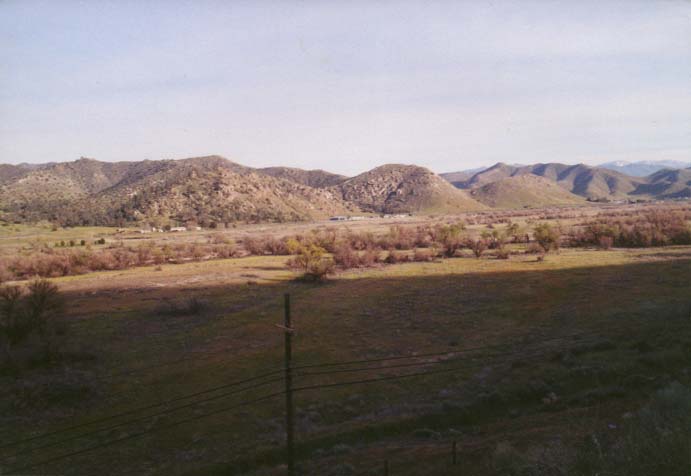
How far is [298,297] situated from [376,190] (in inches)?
6122

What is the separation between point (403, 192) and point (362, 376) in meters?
166

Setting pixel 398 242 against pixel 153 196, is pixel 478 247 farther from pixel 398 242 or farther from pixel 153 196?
pixel 153 196

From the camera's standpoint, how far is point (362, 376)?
1394cm

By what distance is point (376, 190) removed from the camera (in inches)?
7072

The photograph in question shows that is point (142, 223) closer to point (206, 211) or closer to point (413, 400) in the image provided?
point (206, 211)

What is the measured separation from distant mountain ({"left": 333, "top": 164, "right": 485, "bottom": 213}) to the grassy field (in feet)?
453

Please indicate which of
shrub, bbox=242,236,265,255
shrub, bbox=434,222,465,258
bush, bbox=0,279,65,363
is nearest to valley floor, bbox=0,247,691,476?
bush, bbox=0,279,65,363

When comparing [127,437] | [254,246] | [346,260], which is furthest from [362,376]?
[254,246]

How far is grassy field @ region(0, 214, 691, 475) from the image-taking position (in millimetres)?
9625

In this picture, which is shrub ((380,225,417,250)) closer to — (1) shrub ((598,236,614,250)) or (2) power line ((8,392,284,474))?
(1) shrub ((598,236,614,250))

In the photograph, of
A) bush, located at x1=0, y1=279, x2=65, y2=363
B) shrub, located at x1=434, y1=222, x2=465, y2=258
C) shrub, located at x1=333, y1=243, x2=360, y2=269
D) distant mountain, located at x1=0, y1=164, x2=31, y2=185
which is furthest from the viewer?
distant mountain, located at x1=0, y1=164, x2=31, y2=185

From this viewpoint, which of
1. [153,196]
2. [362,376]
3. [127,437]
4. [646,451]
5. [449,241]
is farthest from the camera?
[153,196]

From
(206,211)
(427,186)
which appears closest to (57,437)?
(206,211)

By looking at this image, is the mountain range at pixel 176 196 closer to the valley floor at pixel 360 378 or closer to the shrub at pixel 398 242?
the shrub at pixel 398 242
